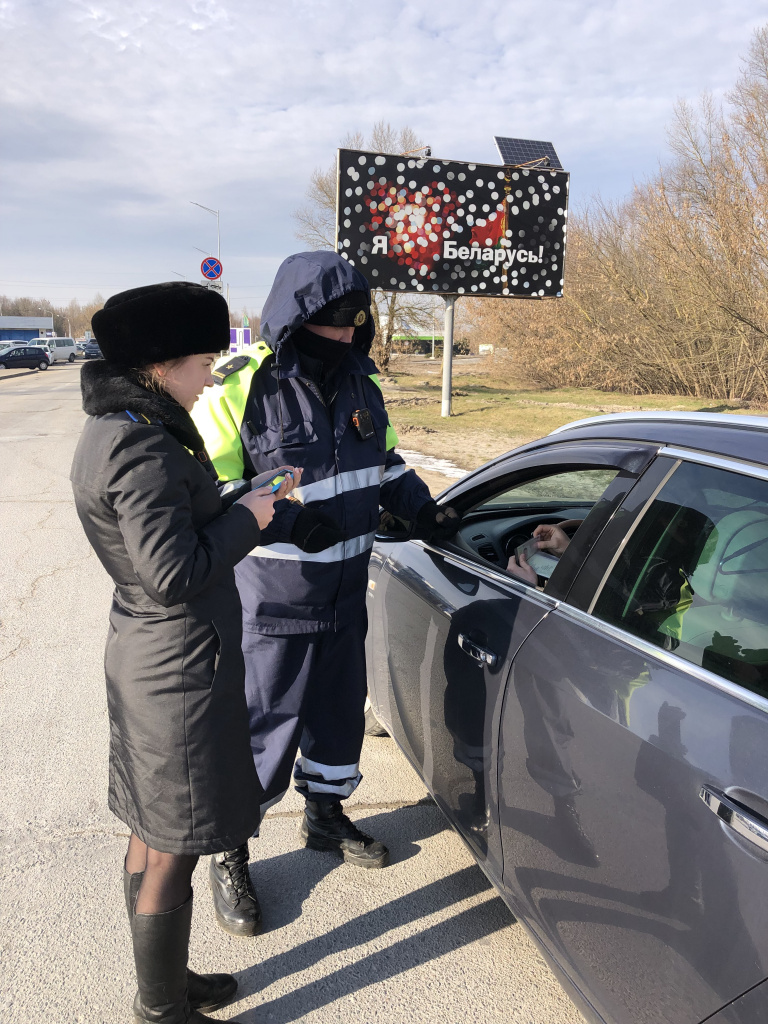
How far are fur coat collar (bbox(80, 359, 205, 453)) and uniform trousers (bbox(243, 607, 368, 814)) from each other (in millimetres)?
878

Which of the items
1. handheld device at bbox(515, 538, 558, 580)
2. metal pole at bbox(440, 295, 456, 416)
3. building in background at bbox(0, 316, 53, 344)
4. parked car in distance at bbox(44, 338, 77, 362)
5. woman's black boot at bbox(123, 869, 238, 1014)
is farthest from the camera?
building in background at bbox(0, 316, 53, 344)

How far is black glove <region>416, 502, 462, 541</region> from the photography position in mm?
2678

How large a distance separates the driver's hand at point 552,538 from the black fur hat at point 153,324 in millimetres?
1461

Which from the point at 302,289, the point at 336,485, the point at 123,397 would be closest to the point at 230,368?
the point at 302,289

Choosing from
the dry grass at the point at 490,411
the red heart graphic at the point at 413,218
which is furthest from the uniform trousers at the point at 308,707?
the red heart graphic at the point at 413,218

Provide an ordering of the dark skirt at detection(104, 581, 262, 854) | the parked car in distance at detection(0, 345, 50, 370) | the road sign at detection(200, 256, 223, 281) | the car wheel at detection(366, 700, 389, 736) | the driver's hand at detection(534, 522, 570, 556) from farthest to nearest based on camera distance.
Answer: the parked car in distance at detection(0, 345, 50, 370), the road sign at detection(200, 256, 223, 281), the car wheel at detection(366, 700, 389, 736), the driver's hand at detection(534, 522, 570, 556), the dark skirt at detection(104, 581, 262, 854)

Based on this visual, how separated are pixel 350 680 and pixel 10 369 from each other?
2042 inches

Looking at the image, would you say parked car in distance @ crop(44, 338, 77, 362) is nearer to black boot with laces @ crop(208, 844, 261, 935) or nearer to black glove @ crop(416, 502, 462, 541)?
black glove @ crop(416, 502, 462, 541)

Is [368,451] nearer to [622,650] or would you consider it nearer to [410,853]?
[622,650]

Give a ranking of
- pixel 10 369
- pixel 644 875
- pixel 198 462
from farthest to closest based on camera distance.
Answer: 1. pixel 10 369
2. pixel 198 462
3. pixel 644 875

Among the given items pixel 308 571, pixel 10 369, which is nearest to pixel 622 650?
pixel 308 571

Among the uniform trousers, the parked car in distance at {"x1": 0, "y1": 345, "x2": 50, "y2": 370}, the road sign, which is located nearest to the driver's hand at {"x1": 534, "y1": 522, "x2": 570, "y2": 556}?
the uniform trousers

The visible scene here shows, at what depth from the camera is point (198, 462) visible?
179cm

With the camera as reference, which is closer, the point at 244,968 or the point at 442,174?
the point at 244,968
